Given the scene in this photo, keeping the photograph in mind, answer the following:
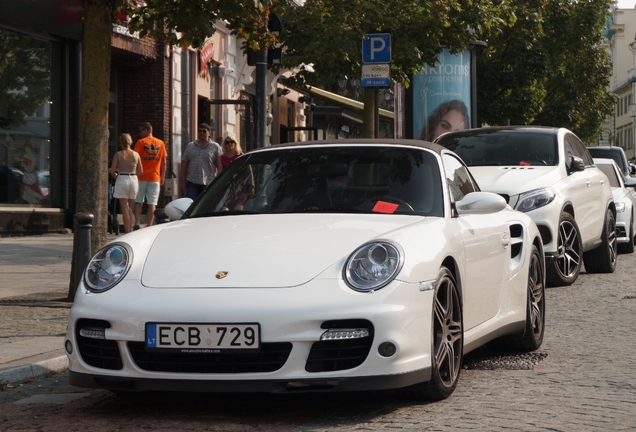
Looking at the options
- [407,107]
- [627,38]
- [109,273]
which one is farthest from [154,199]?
[627,38]

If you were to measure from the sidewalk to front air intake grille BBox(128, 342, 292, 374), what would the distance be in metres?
1.65

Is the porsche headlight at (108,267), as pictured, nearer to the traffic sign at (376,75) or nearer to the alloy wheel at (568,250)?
the alloy wheel at (568,250)

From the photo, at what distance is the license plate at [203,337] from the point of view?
520 cm

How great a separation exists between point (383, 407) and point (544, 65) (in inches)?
1427

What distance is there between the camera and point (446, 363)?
5.85m

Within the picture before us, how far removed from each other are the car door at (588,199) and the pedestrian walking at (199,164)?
19.3ft

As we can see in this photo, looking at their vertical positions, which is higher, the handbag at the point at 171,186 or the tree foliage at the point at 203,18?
the tree foliage at the point at 203,18

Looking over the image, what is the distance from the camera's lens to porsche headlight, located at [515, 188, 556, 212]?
1182 cm

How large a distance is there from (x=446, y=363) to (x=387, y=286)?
72 centimetres

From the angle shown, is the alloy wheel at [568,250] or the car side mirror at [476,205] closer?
the car side mirror at [476,205]

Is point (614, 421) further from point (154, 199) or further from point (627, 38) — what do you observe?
point (627, 38)

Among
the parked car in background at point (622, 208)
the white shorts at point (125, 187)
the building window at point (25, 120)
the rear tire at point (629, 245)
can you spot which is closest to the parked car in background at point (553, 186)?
the parked car in background at point (622, 208)

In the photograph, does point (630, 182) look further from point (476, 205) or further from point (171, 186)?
point (476, 205)

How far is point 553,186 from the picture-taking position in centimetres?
1209
